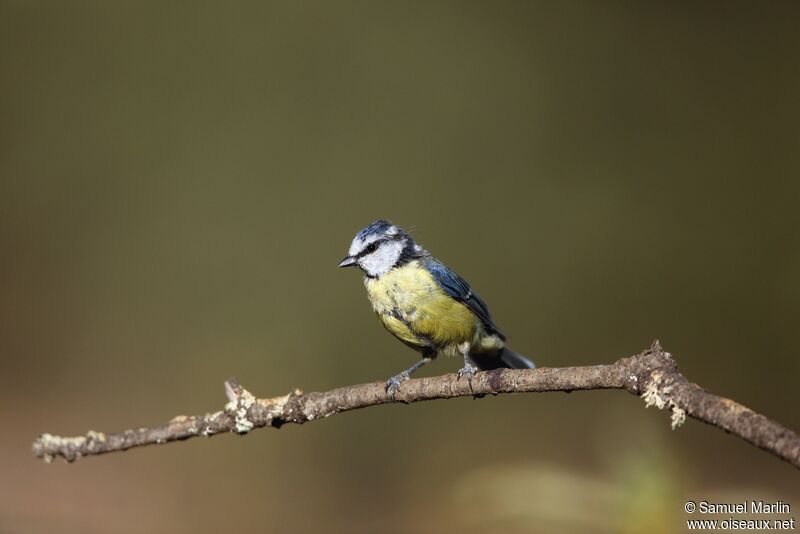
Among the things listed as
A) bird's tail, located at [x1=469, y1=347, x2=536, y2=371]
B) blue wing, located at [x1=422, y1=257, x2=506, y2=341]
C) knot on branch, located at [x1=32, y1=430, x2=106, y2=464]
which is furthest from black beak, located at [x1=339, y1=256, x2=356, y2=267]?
knot on branch, located at [x1=32, y1=430, x2=106, y2=464]

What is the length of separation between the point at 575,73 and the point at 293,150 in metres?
1.47

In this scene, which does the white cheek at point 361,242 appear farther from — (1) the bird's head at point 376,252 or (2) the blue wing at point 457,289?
(2) the blue wing at point 457,289

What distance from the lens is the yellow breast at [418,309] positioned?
160 cm

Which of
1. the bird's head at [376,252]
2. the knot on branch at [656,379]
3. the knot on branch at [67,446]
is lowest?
the knot on branch at [67,446]

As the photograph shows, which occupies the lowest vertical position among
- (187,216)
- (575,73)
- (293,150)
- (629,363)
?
(629,363)

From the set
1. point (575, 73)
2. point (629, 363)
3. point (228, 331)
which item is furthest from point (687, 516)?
point (575, 73)

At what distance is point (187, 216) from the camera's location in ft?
11.3

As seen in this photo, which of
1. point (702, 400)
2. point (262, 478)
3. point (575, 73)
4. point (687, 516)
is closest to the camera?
point (702, 400)

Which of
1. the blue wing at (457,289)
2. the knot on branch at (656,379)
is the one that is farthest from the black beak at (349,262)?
the knot on branch at (656,379)

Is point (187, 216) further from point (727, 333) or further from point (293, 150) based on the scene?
point (727, 333)

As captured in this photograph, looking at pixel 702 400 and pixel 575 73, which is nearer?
pixel 702 400

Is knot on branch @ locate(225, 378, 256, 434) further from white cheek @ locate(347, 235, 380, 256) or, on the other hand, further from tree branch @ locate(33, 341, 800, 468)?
white cheek @ locate(347, 235, 380, 256)

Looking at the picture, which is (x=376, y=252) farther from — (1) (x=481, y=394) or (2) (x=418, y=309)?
(1) (x=481, y=394)

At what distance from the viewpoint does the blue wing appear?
1.67 metres
